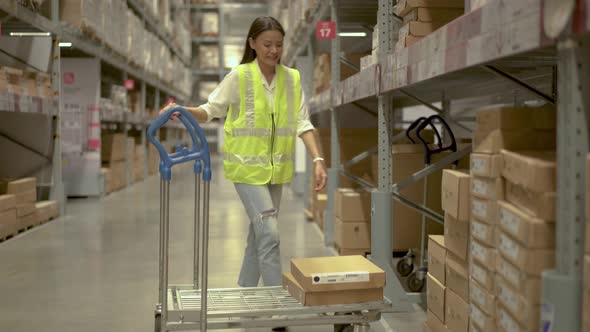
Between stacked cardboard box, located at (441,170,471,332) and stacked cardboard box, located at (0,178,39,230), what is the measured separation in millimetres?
4955

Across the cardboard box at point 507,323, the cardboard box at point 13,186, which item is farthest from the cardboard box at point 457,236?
the cardboard box at point 13,186

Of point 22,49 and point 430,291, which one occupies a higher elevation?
point 22,49

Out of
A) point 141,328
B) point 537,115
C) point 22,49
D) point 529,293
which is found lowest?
point 141,328

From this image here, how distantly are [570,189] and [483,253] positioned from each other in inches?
29.4

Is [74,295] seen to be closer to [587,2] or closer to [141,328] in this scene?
[141,328]

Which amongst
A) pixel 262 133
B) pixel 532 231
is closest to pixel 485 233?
pixel 532 231

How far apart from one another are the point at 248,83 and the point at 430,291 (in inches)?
57.1

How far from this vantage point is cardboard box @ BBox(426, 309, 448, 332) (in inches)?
123

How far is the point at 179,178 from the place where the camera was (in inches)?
568

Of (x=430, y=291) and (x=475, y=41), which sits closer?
(x=475, y=41)

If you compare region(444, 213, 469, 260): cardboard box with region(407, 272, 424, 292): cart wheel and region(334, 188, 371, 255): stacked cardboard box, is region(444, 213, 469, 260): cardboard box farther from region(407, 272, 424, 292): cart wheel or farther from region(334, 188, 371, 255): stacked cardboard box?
region(334, 188, 371, 255): stacked cardboard box

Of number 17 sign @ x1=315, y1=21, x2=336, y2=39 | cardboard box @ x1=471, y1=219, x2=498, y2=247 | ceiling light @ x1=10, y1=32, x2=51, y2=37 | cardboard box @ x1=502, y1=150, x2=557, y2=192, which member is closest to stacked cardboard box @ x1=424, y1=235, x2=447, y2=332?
cardboard box @ x1=471, y1=219, x2=498, y2=247

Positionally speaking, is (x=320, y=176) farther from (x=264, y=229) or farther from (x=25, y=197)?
(x=25, y=197)

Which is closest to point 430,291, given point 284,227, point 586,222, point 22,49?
point 586,222
